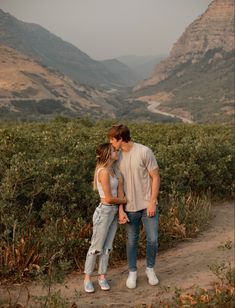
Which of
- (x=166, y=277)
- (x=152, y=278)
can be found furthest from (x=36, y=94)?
(x=152, y=278)

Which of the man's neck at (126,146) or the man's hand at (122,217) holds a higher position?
the man's neck at (126,146)

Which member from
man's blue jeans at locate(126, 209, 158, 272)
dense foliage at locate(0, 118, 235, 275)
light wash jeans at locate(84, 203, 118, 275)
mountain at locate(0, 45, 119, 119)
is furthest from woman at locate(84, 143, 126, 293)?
mountain at locate(0, 45, 119, 119)

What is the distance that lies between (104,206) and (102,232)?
35 centimetres

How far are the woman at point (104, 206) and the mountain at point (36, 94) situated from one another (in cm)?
9602

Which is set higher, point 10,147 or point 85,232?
point 10,147

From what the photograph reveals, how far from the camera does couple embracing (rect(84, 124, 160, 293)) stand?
5.68 meters

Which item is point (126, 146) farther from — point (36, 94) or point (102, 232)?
point (36, 94)

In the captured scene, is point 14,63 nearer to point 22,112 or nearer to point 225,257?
point 22,112

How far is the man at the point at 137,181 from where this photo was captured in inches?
225

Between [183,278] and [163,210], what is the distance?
255 centimetres

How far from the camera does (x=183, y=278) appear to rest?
670 centimetres

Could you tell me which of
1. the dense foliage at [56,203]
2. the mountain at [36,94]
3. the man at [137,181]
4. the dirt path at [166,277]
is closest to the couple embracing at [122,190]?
the man at [137,181]

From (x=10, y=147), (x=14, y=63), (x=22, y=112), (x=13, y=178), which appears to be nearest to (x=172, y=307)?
(x=13, y=178)

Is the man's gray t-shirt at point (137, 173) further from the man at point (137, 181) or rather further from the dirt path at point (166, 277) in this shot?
the dirt path at point (166, 277)
